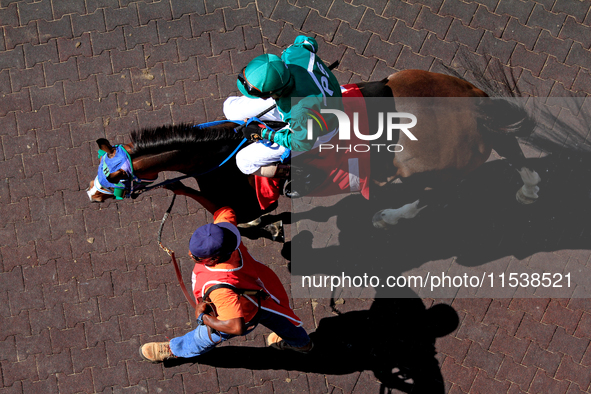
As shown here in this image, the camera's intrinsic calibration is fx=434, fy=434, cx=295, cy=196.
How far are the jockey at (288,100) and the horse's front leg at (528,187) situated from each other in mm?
2329

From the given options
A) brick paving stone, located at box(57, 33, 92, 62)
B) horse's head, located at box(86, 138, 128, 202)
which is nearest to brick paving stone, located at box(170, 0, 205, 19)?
brick paving stone, located at box(57, 33, 92, 62)

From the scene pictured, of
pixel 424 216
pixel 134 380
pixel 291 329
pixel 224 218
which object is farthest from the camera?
pixel 424 216

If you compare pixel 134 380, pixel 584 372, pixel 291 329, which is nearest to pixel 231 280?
pixel 291 329

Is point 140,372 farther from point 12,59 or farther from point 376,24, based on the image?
point 376,24

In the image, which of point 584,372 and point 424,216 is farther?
point 424,216

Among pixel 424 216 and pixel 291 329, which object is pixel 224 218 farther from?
pixel 424 216

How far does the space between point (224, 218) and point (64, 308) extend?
95.7 inches

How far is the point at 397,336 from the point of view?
4777 mm

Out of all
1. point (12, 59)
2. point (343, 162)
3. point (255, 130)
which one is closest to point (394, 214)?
point (343, 162)

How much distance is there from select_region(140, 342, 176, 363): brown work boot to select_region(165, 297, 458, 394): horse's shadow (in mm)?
221

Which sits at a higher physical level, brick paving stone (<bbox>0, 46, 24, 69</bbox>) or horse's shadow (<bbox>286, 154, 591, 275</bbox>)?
brick paving stone (<bbox>0, 46, 24, 69</bbox>)

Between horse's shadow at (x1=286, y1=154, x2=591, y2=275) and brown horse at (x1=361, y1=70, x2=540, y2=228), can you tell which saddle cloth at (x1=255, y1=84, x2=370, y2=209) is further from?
horse's shadow at (x1=286, y1=154, x2=591, y2=275)

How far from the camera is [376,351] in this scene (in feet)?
15.6

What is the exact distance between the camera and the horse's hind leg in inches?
159
